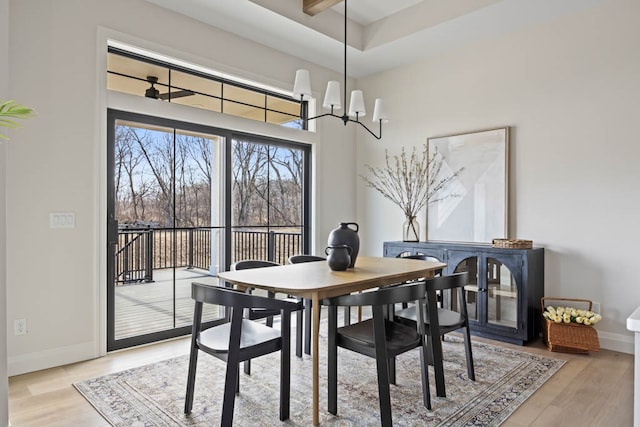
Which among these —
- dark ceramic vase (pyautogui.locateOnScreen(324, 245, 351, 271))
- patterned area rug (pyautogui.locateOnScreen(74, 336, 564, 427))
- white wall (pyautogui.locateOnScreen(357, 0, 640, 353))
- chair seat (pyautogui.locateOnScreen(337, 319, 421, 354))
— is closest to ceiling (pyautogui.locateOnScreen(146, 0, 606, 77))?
white wall (pyautogui.locateOnScreen(357, 0, 640, 353))

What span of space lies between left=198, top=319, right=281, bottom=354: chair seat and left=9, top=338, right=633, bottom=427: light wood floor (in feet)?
2.24

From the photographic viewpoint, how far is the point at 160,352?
3293 millimetres

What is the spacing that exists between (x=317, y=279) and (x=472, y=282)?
206cm

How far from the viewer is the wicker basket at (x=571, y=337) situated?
325cm

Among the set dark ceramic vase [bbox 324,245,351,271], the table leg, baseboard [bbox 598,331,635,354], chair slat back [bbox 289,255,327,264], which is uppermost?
dark ceramic vase [bbox 324,245,351,271]

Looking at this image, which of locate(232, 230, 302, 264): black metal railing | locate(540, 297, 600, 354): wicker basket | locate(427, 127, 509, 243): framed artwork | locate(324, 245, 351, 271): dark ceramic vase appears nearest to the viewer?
locate(324, 245, 351, 271): dark ceramic vase

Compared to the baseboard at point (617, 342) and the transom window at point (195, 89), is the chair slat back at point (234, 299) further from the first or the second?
the baseboard at point (617, 342)

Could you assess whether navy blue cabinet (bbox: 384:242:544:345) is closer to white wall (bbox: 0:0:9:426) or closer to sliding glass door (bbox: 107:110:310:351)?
sliding glass door (bbox: 107:110:310:351)

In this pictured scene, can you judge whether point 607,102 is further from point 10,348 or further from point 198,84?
point 10,348

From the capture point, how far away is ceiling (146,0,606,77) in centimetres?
354

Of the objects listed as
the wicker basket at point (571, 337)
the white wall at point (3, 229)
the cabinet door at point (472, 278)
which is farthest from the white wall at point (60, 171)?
the wicker basket at point (571, 337)

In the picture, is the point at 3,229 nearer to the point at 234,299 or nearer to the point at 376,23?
the point at 234,299

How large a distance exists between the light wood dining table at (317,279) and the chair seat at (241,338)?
250 millimetres

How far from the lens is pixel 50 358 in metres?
2.97
